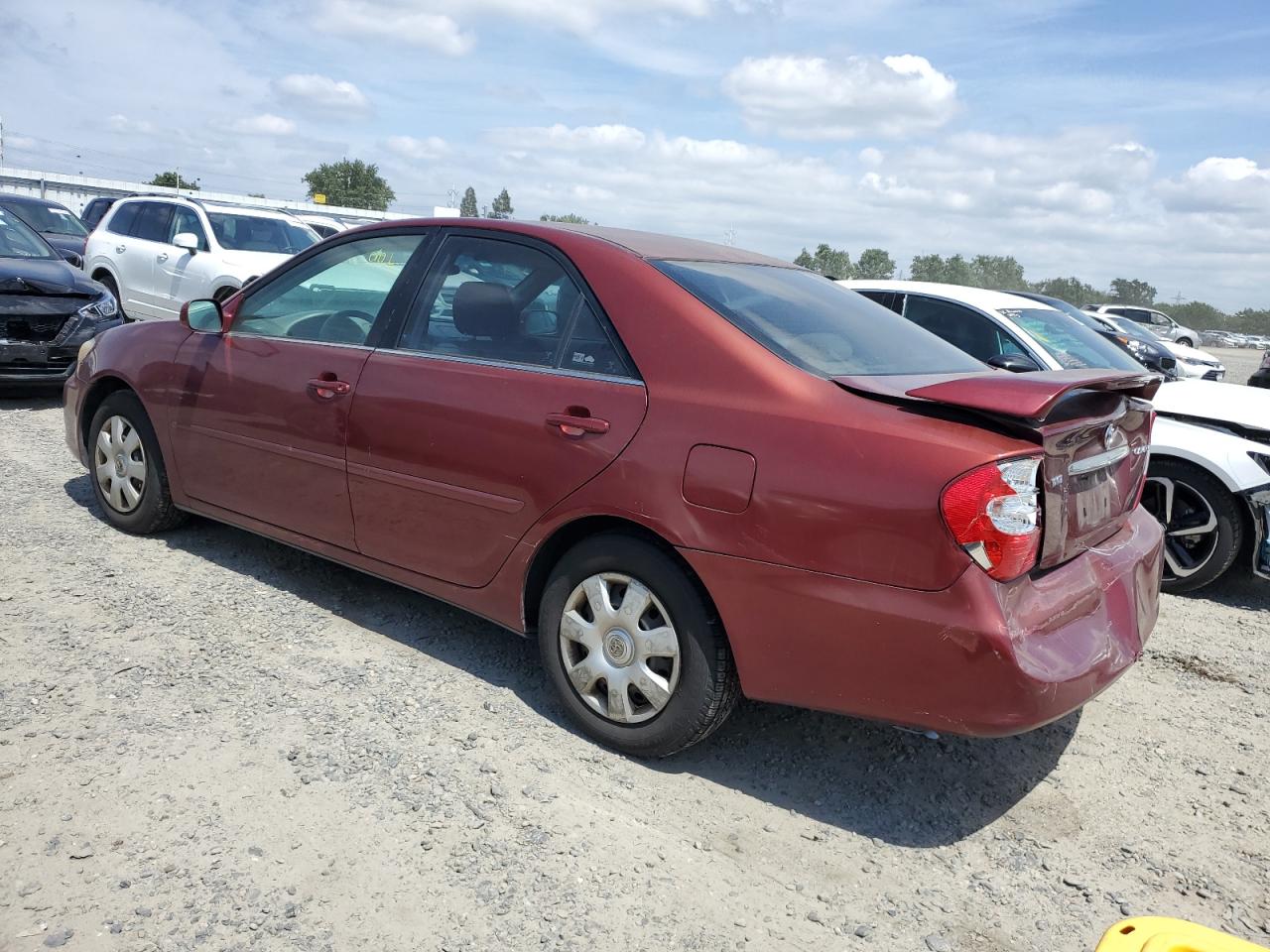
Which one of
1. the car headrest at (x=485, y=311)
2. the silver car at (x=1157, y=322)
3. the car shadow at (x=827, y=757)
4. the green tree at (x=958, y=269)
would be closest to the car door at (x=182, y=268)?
the car shadow at (x=827, y=757)

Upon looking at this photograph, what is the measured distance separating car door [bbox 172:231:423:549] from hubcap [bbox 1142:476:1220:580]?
4.18m

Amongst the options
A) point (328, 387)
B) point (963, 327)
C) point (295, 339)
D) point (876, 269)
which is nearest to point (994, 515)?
point (328, 387)

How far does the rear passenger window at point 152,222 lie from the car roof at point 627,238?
915cm

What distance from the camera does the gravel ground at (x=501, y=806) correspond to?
98.3 inches

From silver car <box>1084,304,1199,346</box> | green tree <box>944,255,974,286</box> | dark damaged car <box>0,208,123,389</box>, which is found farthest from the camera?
green tree <box>944,255,974,286</box>

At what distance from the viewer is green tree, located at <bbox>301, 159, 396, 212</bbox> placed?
89750 millimetres

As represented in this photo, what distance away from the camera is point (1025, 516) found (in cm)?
266

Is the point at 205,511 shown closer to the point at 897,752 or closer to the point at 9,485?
the point at 9,485

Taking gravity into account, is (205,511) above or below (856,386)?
→ below

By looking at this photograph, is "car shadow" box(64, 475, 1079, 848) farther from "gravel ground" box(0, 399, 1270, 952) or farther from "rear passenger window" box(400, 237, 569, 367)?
"rear passenger window" box(400, 237, 569, 367)

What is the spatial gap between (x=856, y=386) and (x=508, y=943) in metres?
1.71

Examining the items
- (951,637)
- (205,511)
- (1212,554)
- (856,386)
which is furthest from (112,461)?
(1212,554)

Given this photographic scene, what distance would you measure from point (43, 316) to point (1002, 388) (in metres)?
8.07

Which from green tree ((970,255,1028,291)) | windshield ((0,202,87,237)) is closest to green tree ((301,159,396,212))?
green tree ((970,255,1028,291))
